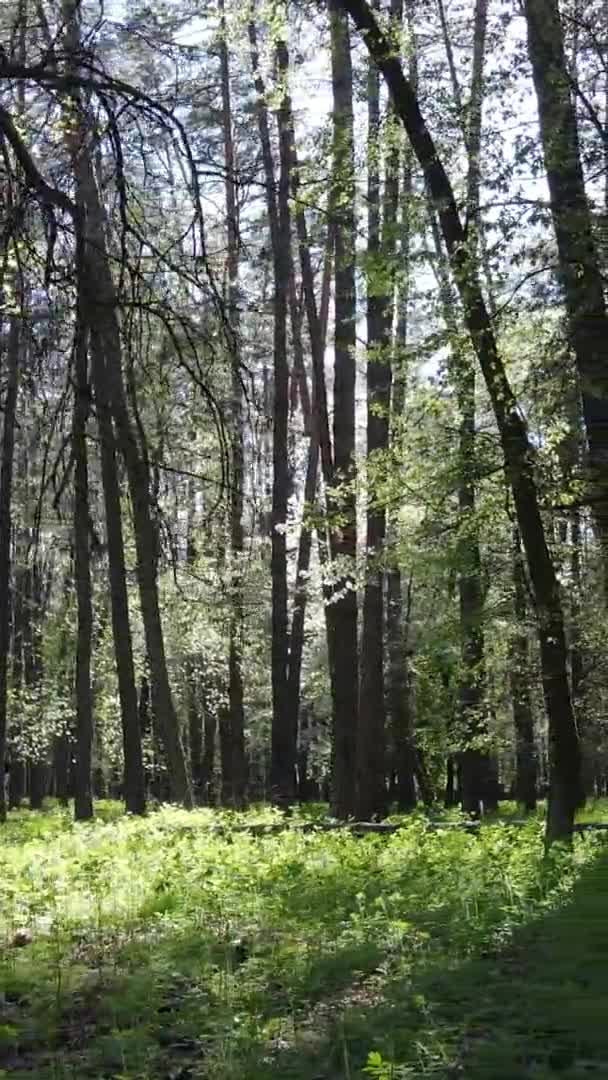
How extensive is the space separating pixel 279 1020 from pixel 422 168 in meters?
7.49

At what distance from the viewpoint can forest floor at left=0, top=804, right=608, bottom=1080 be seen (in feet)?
11.8

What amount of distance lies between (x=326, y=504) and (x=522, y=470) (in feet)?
11.3

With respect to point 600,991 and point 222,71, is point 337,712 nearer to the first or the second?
point 600,991

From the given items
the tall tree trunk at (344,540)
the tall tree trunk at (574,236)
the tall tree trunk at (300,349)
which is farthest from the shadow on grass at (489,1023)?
the tall tree trunk at (300,349)

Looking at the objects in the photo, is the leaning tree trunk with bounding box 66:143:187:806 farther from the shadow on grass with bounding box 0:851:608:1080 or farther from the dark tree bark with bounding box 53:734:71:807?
the dark tree bark with bounding box 53:734:71:807

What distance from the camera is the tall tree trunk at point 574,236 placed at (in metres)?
7.62

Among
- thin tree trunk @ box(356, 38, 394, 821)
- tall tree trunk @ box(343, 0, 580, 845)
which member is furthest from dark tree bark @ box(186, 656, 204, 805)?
tall tree trunk @ box(343, 0, 580, 845)

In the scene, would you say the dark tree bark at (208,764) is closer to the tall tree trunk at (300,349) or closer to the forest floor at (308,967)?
the tall tree trunk at (300,349)

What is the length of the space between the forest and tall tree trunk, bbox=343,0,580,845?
28mm

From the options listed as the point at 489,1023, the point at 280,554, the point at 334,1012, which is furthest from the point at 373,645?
the point at 489,1023

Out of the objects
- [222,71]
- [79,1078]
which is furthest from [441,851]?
[222,71]

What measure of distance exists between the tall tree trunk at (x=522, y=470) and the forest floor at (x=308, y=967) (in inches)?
48.2

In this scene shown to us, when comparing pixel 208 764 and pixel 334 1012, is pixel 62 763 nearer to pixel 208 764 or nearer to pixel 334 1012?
pixel 208 764

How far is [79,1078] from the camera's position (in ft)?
11.6
